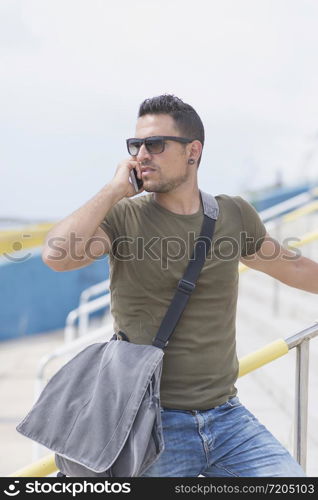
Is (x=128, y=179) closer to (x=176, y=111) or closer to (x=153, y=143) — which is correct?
(x=153, y=143)

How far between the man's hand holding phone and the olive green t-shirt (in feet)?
0.24

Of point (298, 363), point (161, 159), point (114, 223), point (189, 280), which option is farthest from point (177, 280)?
point (298, 363)

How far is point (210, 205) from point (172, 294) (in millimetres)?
328

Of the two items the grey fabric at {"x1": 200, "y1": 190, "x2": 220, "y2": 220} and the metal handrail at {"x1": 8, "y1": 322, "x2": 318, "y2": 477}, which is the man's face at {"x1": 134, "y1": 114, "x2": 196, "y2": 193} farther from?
the metal handrail at {"x1": 8, "y1": 322, "x2": 318, "y2": 477}

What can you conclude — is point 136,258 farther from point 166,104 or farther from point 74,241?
point 166,104

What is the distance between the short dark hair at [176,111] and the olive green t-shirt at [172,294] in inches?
10.1

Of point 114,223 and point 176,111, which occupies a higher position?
point 176,111

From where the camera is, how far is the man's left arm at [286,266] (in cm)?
222

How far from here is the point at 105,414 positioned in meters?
1.70

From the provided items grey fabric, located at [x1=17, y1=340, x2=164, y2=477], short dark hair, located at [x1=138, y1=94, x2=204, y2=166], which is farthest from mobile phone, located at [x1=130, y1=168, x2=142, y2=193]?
grey fabric, located at [x1=17, y1=340, x2=164, y2=477]

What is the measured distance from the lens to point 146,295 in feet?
6.25

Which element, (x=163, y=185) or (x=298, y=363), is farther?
(x=298, y=363)

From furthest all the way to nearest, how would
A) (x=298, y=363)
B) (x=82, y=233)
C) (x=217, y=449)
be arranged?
(x=298, y=363) < (x=217, y=449) < (x=82, y=233)
